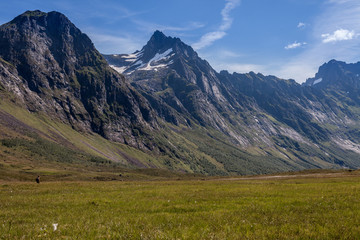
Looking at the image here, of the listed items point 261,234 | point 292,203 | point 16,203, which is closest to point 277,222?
point 261,234

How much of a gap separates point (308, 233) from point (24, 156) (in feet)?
765

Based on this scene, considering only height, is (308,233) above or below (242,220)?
above

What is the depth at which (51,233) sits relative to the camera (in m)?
11.0

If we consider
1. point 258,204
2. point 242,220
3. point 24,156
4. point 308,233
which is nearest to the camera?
point 308,233

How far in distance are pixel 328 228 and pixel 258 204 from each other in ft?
22.3

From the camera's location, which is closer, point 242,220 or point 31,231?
point 31,231

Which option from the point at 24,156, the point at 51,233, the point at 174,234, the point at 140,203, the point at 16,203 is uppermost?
Result: the point at 174,234

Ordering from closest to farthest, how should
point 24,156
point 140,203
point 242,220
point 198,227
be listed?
point 198,227
point 242,220
point 140,203
point 24,156

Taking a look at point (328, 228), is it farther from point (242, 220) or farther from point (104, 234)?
point (104, 234)

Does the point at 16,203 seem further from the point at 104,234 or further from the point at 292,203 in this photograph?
the point at 292,203

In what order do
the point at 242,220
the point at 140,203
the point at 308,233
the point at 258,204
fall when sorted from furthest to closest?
A: the point at 140,203, the point at 258,204, the point at 242,220, the point at 308,233

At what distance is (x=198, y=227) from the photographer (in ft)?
39.5

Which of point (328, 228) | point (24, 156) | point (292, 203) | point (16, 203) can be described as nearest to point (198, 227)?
point (328, 228)

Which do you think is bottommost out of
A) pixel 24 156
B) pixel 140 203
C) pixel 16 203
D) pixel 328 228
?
pixel 24 156
